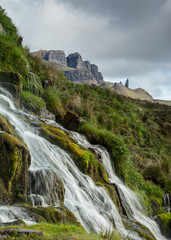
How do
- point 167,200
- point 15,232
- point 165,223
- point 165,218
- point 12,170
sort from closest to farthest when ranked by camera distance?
1. point 15,232
2. point 12,170
3. point 165,223
4. point 165,218
5. point 167,200

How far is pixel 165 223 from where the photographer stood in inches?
261

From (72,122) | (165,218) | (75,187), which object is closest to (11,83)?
(72,122)

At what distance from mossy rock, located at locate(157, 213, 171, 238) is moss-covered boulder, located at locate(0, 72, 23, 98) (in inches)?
237

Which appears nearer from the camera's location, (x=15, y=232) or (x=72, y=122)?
(x=15, y=232)

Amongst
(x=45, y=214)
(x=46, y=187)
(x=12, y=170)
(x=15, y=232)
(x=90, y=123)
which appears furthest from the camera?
(x=90, y=123)

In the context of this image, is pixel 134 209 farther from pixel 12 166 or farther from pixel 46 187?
pixel 12 166

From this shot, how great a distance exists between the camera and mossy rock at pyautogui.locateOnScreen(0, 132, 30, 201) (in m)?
3.39

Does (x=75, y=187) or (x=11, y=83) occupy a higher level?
(x=11, y=83)

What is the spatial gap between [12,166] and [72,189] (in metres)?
1.74

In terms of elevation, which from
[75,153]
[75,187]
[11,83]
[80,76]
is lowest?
[75,187]

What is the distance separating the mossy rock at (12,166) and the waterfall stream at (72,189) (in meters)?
0.31

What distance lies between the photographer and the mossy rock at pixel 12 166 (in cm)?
339

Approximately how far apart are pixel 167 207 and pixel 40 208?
630 cm

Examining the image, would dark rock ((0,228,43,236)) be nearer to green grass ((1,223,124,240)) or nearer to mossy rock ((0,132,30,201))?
green grass ((1,223,124,240))
